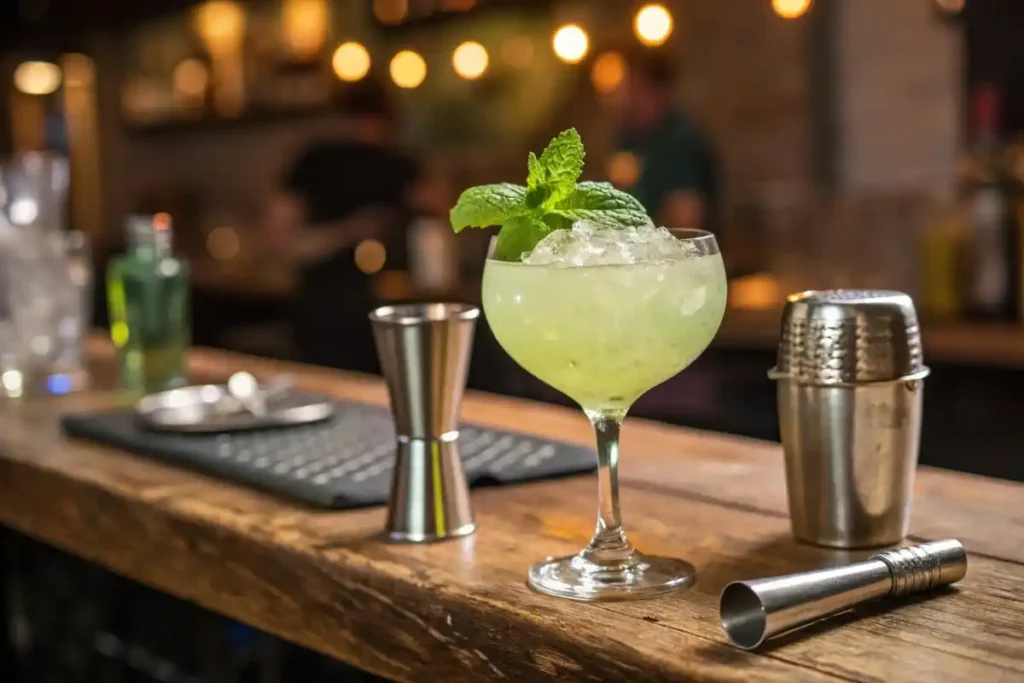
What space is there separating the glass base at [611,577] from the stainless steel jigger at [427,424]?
0.15 m

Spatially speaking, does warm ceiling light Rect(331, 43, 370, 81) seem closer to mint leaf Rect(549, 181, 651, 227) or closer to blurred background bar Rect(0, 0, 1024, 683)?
blurred background bar Rect(0, 0, 1024, 683)

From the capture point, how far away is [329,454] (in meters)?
1.49

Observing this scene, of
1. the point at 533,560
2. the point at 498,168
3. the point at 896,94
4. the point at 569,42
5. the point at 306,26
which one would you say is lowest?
the point at 533,560

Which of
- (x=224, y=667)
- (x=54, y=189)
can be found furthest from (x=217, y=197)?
(x=224, y=667)

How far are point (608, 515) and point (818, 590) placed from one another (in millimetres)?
228

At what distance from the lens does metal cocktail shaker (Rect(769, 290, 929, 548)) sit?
105 cm

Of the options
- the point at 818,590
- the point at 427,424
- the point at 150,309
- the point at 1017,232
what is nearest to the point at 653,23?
the point at 1017,232

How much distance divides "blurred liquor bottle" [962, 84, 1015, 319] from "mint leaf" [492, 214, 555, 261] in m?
2.17

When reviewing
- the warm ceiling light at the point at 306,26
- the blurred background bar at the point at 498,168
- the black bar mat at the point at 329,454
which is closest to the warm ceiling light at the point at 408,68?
the blurred background bar at the point at 498,168

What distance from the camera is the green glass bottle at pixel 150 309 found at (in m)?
2.14

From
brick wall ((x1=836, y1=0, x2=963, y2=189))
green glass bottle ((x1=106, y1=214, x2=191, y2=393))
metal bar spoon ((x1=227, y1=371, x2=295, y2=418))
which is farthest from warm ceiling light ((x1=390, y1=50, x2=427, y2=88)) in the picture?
metal bar spoon ((x1=227, y1=371, x2=295, y2=418))

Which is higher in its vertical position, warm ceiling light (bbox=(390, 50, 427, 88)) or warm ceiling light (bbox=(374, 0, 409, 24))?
warm ceiling light (bbox=(374, 0, 409, 24))

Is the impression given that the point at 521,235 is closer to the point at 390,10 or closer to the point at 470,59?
the point at 470,59

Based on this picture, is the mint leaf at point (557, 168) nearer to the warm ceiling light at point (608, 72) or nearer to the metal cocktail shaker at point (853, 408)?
the metal cocktail shaker at point (853, 408)
